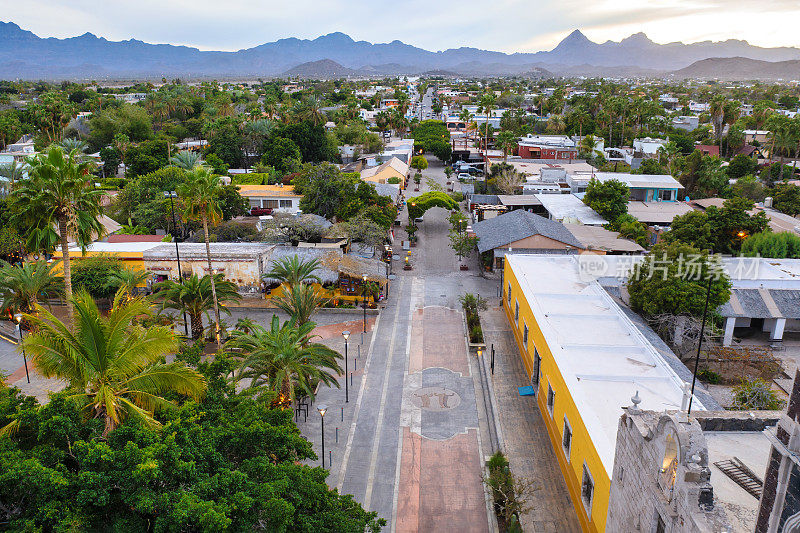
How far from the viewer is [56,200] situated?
68.1 feet

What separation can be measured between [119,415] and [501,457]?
37.2 ft

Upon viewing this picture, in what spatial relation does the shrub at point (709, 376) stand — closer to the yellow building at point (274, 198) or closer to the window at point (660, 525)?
the window at point (660, 525)

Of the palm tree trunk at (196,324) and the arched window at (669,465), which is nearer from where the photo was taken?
the arched window at (669,465)

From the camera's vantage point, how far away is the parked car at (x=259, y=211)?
51562 mm

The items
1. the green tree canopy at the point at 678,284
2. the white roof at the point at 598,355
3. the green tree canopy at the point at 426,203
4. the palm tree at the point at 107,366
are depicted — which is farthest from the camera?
the green tree canopy at the point at 426,203

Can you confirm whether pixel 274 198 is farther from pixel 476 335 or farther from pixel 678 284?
pixel 678 284

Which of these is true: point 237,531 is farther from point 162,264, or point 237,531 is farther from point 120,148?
point 120,148

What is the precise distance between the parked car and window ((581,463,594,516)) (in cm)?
4046

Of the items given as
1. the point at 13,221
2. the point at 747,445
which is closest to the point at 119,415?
the point at 13,221

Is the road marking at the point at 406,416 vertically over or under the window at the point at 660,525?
under

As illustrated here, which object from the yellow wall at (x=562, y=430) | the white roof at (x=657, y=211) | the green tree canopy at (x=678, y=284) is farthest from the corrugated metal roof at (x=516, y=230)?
the yellow wall at (x=562, y=430)

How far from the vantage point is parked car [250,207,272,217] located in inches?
2030

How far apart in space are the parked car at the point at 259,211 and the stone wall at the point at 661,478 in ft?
141

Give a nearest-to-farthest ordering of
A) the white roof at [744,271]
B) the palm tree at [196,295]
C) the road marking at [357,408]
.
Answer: the road marking at [357,408] → the palm tree at [196,295] → the white roof at [744,271]
